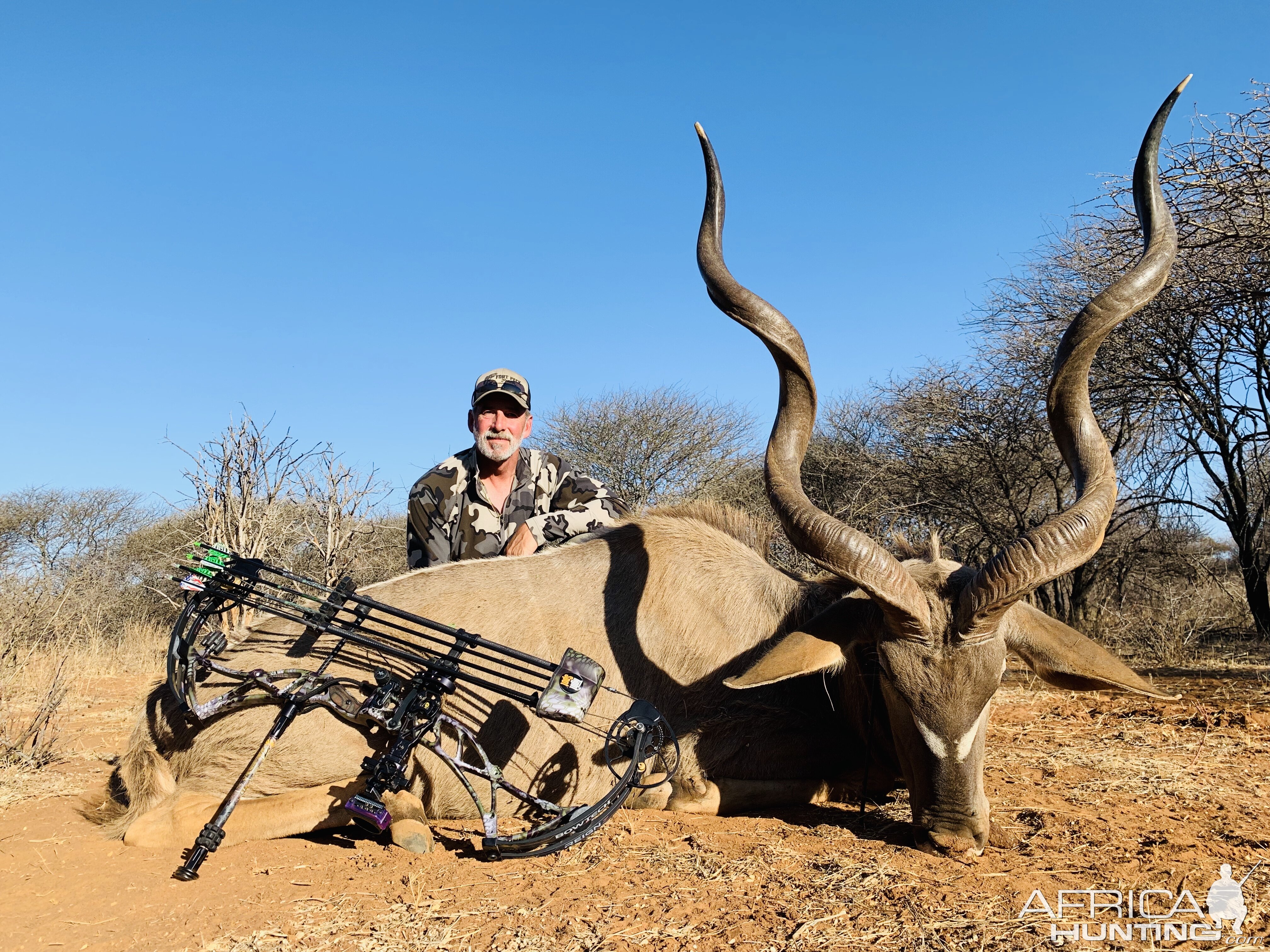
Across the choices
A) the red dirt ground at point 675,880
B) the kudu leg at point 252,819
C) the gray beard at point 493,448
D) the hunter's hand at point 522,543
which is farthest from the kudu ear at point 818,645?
the gray beard at point 493,448

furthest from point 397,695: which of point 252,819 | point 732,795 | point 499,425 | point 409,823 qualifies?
point 499,425

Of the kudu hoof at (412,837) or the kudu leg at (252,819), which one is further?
the kudu leg at (252,819)

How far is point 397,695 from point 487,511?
224 centimetres

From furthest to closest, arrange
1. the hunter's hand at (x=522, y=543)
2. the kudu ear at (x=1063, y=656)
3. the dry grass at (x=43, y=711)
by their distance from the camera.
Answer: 1. the hunter's hand at (x=522, y=543)
2. the dry grass at (x=43, y=711)
3. the kudu ear at (x=1063, y=656)

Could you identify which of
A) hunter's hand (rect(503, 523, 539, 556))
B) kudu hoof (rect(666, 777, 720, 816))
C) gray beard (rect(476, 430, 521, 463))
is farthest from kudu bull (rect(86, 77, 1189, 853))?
gray beard (rect(476, 430, 521, 463))

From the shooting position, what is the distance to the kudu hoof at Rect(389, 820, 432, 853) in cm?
356

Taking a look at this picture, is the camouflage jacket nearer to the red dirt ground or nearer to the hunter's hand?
the hunter's hand

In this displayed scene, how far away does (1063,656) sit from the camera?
139 inches

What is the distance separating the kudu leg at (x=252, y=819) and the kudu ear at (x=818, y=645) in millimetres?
1798

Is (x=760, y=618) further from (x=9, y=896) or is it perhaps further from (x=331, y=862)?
(x=9, y=896)

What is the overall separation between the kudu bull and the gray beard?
131cm

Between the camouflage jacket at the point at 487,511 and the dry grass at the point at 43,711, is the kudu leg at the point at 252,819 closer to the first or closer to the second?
the dry grass at the point at 43,711

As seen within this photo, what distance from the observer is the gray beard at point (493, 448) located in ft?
19.3

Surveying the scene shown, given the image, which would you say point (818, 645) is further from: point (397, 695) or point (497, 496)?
point (497, 496)
